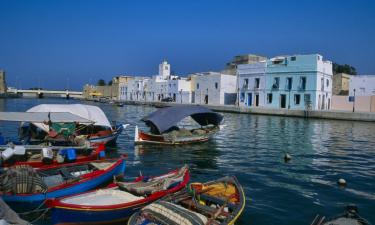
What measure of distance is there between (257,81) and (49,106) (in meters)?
46.3

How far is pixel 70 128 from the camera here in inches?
656

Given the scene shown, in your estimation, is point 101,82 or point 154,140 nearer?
point 154,140

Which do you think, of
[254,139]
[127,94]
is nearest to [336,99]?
[254,139]

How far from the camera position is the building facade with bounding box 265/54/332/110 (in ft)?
171

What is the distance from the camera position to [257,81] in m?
60.4

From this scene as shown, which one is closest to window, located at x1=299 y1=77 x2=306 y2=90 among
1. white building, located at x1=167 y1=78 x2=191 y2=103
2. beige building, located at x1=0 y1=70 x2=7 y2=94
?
white building, located at x1=167 y1=78 x2=191 y2=103

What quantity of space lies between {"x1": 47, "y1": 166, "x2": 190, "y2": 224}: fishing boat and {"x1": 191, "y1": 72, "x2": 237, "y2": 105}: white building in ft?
188

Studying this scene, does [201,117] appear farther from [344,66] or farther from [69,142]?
[344,66]

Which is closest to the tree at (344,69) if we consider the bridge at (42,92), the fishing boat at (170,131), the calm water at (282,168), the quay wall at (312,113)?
the quay wall at (312,113)

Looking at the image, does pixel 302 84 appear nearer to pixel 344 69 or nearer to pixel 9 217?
pixel 344 69

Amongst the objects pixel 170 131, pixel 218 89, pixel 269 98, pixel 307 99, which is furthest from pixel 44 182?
pixel 218 89

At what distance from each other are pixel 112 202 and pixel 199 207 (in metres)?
2.18

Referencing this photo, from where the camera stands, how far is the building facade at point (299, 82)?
52250mm

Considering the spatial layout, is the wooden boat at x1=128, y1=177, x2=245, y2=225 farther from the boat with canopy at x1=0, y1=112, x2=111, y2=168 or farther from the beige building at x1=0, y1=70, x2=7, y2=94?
the beige building at x1=0, y1=70, x2=7, y2=94
